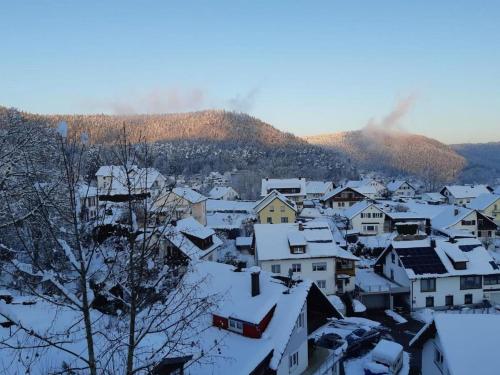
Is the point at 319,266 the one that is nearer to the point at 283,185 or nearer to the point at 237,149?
the point at 283,185

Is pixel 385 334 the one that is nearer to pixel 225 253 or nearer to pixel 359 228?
pixel 225 253

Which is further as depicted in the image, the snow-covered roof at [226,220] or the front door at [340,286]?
the snow-covered roof at [226,220]

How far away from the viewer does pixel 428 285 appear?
94.8 feet

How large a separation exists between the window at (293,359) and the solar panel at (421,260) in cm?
1788

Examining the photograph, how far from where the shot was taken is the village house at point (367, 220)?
51.8 meters

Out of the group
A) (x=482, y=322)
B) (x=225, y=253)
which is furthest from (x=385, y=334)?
(x=225, y=253)

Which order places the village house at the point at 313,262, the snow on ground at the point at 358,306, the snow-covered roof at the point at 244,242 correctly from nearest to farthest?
the snow on ground at the point at 358,306, the village house at the point at 313,262, the snow-covered roof at the point at 244,242

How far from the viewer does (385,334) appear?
24.9 m

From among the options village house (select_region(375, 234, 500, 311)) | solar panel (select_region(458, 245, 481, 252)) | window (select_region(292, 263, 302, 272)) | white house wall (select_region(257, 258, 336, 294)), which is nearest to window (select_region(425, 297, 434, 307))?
village house (select_region(375, 234, 500, 311))

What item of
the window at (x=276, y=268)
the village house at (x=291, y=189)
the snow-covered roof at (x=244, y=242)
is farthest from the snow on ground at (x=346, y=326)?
the village house at (x=291, y=189)

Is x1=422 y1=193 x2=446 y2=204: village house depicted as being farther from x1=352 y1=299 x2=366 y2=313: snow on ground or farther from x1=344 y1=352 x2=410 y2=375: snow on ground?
x1=344 y1=352 x2=410 y2=375: snow on ground

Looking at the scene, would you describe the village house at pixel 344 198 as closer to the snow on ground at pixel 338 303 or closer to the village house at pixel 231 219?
the village house at pixel 231 219

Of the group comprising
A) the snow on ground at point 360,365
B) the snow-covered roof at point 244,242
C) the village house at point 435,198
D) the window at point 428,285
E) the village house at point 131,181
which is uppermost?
the village house at point 131,181

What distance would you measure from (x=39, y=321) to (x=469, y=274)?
2829 centimetres
